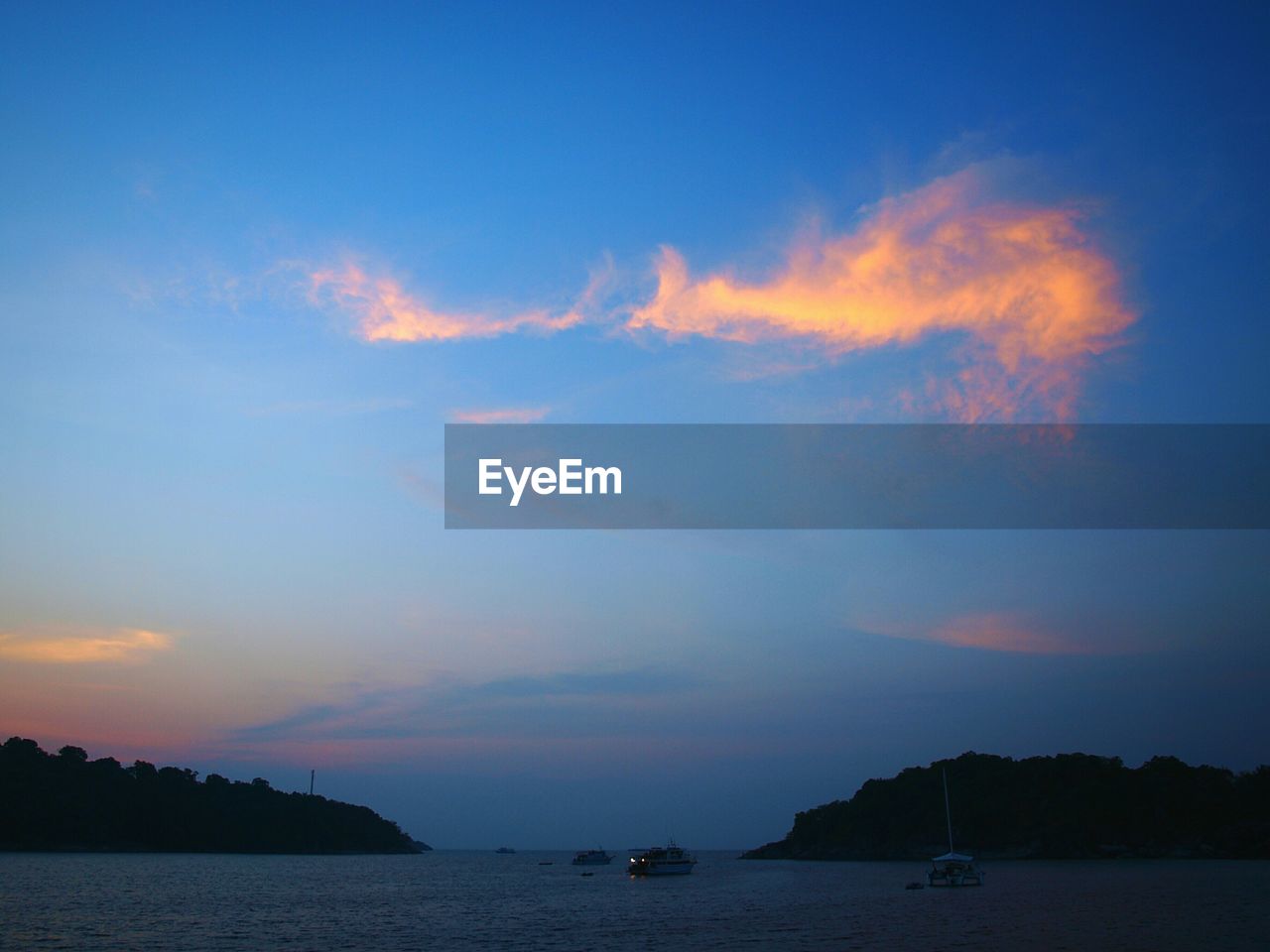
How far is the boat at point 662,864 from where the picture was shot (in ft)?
426

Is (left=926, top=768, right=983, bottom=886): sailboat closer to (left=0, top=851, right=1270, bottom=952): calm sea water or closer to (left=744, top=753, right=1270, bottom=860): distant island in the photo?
(left=0, top=851, right=1270, bottom=952): calm sea water

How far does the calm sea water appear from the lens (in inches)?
2077

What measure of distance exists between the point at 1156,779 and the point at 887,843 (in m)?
53.8

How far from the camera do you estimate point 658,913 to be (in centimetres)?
7394

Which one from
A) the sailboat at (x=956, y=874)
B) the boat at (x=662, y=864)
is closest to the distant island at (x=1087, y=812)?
the boat at (x=662, y=864)

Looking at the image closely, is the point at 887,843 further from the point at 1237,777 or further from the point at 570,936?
the point at 570,936

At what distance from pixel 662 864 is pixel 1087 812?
81.8m

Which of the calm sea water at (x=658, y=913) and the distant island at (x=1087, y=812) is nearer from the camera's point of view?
the calm sea water at (x=658, y=913)

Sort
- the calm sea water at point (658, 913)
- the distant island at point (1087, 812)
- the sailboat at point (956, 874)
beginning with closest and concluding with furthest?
1. the calm sea water at point (658, 913)
2. the sailboat at point (956, 874)
3. the distant island at point (1087, 812)

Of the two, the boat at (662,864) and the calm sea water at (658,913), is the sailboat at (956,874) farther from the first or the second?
the boat at (662,864)

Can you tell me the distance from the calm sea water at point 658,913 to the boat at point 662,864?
1220cm

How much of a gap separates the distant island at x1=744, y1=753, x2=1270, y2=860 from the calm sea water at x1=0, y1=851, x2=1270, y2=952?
41.4 meters

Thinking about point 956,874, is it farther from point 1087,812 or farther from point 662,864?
point 1087,812

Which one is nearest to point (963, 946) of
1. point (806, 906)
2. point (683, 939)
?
point (683, 939)
